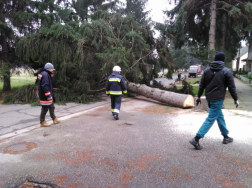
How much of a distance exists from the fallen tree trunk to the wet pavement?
1.83 metres

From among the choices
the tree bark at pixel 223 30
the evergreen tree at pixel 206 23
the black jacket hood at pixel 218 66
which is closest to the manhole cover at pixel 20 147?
the black jacket hood at pixel 218 66

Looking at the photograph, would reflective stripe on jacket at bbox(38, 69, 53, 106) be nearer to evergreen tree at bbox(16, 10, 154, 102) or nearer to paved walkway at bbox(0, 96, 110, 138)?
paved walkway at bbox(0, 96, 110, 138)

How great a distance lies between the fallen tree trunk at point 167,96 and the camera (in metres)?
7.32

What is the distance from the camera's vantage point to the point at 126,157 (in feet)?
11.3

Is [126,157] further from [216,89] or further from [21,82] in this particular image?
[21,82]

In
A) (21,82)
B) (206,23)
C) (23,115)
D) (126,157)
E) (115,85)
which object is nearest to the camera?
(126,157)

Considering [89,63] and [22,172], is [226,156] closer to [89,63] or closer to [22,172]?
[22,172]

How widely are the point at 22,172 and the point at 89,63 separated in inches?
252

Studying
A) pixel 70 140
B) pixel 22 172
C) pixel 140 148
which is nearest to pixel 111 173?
pixel 140 148

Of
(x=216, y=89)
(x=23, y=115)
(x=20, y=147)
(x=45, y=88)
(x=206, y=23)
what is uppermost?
(x=206, y=23)

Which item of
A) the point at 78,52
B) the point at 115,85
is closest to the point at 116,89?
the point at 115,85

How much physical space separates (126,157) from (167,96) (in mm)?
4931

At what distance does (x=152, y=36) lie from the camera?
37.9ft

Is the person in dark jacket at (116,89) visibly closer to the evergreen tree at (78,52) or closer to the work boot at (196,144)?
the evergreen tree at (78,52)
